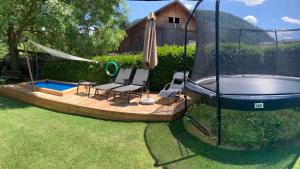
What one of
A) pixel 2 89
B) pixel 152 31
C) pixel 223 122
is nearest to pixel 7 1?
pixel 2 89

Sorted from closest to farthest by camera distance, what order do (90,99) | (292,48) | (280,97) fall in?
(280,97), (292,48), (90,99)

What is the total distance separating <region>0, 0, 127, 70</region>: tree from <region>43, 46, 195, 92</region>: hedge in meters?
0.86

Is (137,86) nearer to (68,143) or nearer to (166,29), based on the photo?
(68,143)

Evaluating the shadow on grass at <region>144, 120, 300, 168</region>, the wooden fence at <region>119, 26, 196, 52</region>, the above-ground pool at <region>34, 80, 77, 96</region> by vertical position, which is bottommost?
the shadow on grass at <region>144, 120, 300, 168</region>

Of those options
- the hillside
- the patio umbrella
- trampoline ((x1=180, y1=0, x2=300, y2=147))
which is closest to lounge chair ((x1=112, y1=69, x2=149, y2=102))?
the patio umbrella

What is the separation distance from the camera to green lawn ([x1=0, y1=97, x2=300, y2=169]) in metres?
5.07

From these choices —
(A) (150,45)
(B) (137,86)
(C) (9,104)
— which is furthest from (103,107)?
(C) (9,104)

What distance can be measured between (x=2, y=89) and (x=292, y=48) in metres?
9.88

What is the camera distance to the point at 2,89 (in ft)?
36.7

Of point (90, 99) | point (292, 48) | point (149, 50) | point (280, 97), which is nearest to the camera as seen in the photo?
point (280, 97)

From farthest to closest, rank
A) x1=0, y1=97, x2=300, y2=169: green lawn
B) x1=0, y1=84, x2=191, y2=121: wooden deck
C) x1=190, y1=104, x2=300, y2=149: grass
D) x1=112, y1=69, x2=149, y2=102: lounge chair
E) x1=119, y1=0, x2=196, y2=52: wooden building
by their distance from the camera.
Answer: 1. x1=119, y1=0, x2=196, y2=52: wooden building
2. x1=112, y1=69, x2=149, y2=102: lounge chair
3. x1=0, y1=84, x2=191, y2=121: wooden deck
4. x1=190, y1=104, x2=300, y2=149: grass
5. x1=0, y1=97, x2=300, y2=169: green lawn

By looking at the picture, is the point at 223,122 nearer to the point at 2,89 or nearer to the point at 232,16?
the point at 232,16

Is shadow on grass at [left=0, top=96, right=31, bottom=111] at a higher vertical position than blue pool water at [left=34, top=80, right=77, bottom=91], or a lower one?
lower

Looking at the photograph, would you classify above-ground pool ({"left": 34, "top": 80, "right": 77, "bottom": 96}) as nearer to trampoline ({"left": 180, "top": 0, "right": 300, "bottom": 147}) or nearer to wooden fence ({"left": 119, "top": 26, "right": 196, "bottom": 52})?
trampoline ({"left": 180, "top": 0, "right": 300, "bottom": 147})
